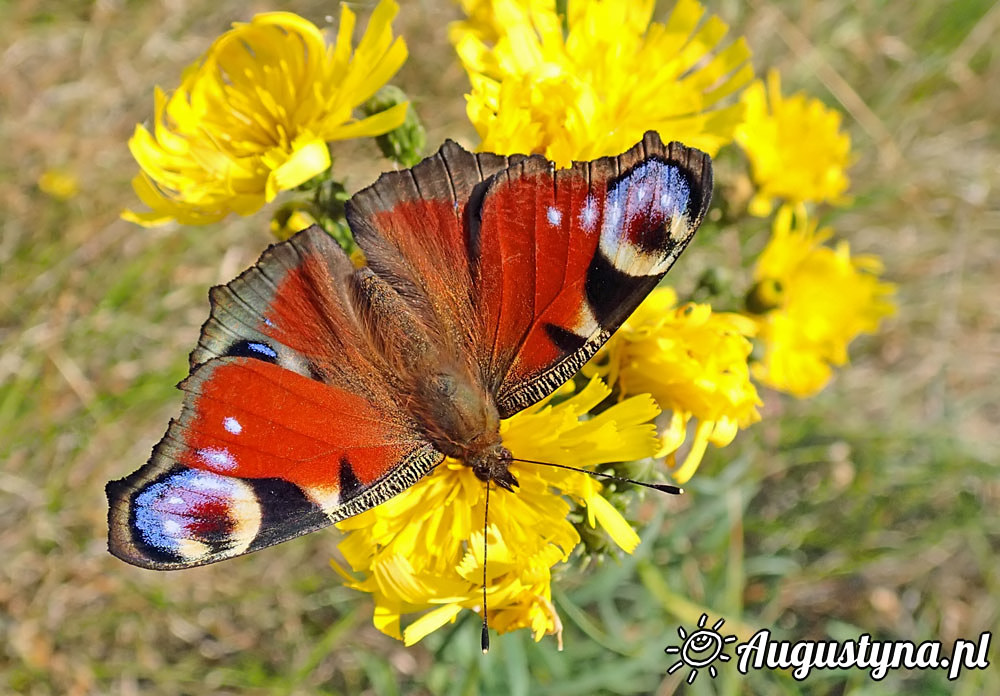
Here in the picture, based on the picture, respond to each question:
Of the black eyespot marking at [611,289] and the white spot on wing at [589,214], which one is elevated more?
the white spot on wing at [589,214]

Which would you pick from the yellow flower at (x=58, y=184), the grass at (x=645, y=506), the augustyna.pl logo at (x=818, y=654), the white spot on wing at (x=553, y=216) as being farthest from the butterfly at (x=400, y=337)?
the yellow flower at (x=58, y=184)

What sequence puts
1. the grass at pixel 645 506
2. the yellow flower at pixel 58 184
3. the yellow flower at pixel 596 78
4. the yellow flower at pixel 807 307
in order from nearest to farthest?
the yellow flower at pixel 596 78 → the yellow flower at pixel 807 307 → the grass at pixel 645 506 → the yellow flower at pixel 58 184

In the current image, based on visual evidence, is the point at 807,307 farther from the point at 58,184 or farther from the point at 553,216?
the point at 58,184

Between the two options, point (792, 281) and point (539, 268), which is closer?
point (539, 268)

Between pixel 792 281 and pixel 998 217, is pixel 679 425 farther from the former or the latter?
pixel 998 217

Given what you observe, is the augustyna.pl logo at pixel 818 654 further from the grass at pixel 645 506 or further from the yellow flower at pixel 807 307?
the yellow flower at pixel 807 307

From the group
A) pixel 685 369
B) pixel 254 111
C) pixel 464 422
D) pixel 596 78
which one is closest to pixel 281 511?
pixel 464 422

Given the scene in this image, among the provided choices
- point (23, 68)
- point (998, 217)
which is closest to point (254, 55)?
point (23, 68)
